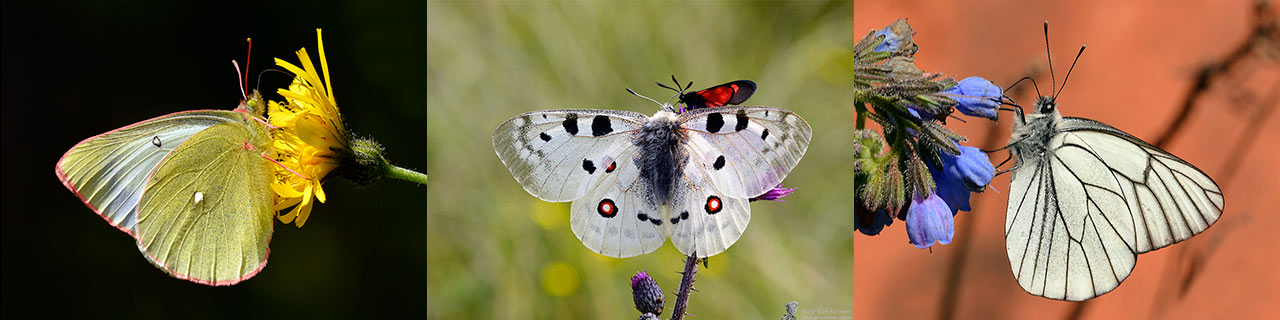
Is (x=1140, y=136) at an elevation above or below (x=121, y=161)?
above

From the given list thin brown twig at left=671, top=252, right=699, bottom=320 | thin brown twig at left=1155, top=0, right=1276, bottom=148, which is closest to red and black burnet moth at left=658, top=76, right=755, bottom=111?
thin brown twig at left=671, top=252, right=699, bottom=320

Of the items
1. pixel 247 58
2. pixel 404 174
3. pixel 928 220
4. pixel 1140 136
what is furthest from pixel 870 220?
pixel 1140 136

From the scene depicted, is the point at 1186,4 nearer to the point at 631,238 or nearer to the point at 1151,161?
the point at 1151,161

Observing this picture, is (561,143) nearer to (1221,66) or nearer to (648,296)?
(648,296)

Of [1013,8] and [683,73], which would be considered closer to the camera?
[683,73]

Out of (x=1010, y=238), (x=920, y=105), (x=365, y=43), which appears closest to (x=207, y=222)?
(x=365, y=43)
